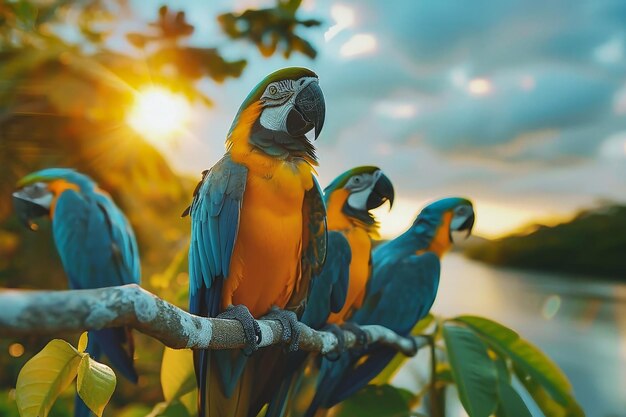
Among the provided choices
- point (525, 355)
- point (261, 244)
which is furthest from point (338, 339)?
point (525, 355)

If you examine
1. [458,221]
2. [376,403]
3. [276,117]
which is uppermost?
[276,117]

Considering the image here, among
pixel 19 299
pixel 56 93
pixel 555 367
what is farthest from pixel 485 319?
pixel 56 93

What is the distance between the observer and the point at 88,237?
1.08m

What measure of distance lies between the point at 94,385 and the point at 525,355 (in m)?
1.01

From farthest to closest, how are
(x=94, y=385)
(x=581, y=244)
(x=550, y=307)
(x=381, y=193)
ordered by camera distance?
(x=581, y=244) < (x=550, y=307) < (x=381, y=193) < (x=94, y=385)

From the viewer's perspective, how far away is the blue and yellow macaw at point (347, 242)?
1.11 m

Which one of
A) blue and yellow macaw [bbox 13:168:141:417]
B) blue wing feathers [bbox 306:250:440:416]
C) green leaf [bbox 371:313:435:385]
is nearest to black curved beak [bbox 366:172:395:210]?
blue wing feathers [bbox 306:250:440:416]

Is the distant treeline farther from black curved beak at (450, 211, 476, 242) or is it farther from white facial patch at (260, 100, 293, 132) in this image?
white facial patch at (260, 100, 293, 132)

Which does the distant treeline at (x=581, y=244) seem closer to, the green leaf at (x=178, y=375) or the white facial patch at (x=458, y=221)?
the white facial patch at (x=458, y=221)

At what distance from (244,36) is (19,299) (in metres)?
1.96

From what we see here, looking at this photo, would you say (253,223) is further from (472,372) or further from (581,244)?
A: (581,244)

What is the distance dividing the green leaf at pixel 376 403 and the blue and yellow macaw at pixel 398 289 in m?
0.06

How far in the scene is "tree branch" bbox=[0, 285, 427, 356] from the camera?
441mm

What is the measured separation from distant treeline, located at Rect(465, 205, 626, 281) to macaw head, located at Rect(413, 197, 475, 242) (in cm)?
234
